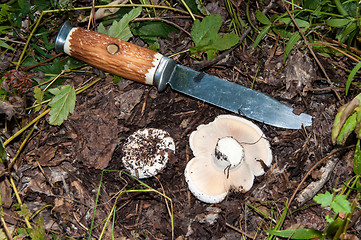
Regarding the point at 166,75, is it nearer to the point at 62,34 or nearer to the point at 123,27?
the point at 123,27

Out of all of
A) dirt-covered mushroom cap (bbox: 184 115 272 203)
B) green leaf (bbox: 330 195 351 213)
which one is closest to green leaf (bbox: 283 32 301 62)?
dirt-covered mushroom cap (bbox: 184 115 272 203)

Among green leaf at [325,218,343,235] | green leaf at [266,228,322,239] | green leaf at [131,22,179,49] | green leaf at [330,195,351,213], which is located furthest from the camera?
green leaf at [131,22,179,49]

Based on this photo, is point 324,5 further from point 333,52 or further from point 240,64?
point 240,64

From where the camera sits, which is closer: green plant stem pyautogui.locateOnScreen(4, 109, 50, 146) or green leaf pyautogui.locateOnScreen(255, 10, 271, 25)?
green plant stem pyautogui.locateOnScreen(4, 109, 50, 146)

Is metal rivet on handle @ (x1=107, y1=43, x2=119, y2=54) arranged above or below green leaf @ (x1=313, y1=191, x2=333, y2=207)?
above

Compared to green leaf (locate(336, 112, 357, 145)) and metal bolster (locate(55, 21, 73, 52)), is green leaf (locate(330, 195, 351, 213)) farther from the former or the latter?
metal bolster (locate(55, 21, 73, 52))

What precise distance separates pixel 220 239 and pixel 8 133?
1.78 metres

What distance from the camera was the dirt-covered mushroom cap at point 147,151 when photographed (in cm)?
237

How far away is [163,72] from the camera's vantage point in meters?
2.45

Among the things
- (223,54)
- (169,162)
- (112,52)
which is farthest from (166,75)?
(169,162)

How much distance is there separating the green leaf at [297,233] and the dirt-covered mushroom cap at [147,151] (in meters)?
0.88

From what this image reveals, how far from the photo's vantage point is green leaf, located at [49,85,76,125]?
255 cm

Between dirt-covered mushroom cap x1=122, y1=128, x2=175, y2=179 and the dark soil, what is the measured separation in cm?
8

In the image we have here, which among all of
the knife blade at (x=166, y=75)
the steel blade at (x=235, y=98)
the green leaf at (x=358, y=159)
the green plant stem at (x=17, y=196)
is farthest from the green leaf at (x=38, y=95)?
the green leaf at (x=358, y=159)
